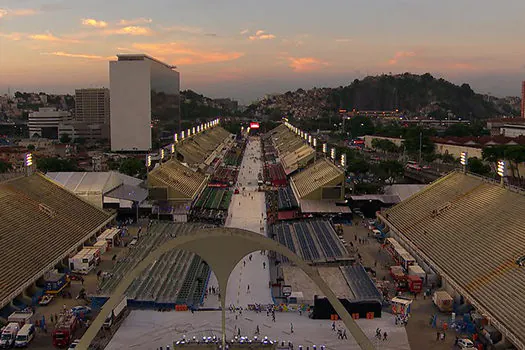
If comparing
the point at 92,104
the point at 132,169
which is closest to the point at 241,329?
the point at 132,169

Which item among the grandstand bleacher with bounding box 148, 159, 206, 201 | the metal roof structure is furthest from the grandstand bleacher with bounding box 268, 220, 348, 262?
the grandstand bleacher with bounding box 148, 159, 206, 201

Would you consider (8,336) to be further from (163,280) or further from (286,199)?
(286,199)

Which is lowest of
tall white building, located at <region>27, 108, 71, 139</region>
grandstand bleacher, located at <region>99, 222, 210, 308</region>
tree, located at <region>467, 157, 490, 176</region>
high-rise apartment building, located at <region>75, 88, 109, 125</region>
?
grandstand bleacher, located at <region>99, 222, 210, 308</region>

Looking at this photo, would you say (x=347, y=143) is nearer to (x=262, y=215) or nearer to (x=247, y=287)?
(x=262, y=215)

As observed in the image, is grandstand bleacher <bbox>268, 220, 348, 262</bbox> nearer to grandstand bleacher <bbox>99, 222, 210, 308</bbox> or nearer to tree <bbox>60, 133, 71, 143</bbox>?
grandstand bleacher <bbox>99, 222, 210, 308</bbox>

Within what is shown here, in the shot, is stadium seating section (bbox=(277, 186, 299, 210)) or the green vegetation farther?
the green vegetation

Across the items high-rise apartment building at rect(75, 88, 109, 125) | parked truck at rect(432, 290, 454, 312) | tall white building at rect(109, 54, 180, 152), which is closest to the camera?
parked truck at rect(432, 290, 454, 312)
